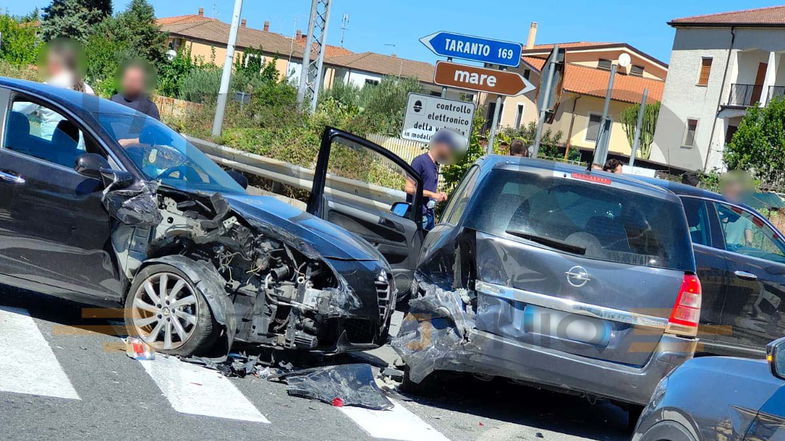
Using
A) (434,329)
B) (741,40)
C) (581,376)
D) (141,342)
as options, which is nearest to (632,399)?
(581,376)

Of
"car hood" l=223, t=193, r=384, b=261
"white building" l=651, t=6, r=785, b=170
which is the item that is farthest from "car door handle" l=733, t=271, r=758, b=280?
"white building" l=651, t=6, r=785, b=170

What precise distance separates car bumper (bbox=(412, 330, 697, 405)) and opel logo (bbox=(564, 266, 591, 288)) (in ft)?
1.46

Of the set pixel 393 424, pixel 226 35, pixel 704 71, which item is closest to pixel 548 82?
pixel 393 424

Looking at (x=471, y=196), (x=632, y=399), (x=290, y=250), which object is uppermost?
(x=471, y=196)

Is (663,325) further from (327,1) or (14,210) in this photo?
(327,1)

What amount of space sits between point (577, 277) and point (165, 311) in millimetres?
2754

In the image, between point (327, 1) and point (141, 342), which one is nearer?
point (141, 342)

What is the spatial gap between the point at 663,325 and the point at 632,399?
51 centimetres

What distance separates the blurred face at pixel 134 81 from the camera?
34.8ft

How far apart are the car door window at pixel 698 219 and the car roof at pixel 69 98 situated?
490cm

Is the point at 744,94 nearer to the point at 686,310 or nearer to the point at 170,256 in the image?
the point at 686,310

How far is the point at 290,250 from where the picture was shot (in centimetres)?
656

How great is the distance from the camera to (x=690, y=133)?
48719 millimetres

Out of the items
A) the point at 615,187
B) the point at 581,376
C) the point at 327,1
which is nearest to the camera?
the point at 581,376
